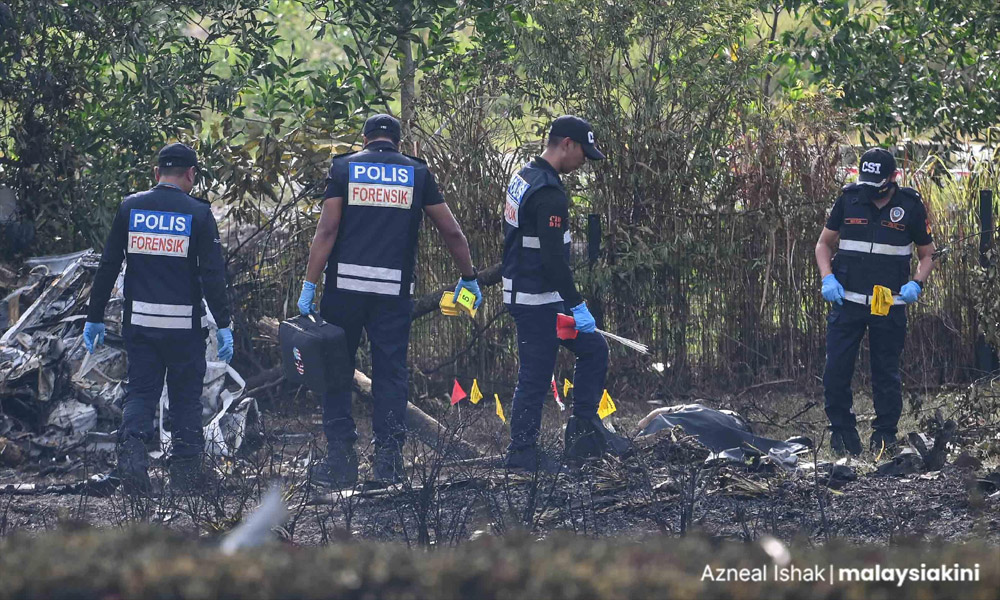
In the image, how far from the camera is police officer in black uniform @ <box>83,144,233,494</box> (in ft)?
20.4

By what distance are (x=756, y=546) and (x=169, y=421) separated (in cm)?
467

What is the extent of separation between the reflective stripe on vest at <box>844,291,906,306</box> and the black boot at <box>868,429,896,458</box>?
75cm

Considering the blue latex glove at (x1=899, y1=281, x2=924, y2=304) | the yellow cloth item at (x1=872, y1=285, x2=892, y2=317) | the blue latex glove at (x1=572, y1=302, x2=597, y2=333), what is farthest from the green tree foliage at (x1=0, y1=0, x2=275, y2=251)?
the blue latex glove at (x1=899, y1=281, x2=924, y2=304)

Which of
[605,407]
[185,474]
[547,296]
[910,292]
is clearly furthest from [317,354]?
[910,292]

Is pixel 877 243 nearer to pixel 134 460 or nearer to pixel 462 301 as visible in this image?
pixel 462 301

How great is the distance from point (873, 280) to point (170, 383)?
3989 mm

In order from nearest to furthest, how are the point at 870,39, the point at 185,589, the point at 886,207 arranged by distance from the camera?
the point at 185,589 < the point at 886,207 < the point at 870,39

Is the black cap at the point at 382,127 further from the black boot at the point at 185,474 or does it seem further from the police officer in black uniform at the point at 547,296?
the black boot at the point at 185,474

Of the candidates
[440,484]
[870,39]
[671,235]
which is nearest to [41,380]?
[440,484]

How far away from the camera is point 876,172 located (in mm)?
6574

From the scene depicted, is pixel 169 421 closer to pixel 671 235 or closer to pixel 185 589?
pixel 671 235

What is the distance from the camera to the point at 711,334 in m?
8.73

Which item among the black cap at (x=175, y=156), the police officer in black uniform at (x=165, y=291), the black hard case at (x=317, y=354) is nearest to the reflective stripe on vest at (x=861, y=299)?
the black hard case at (x=317, y=354)

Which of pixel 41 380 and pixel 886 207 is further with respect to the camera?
pixel 41 380
